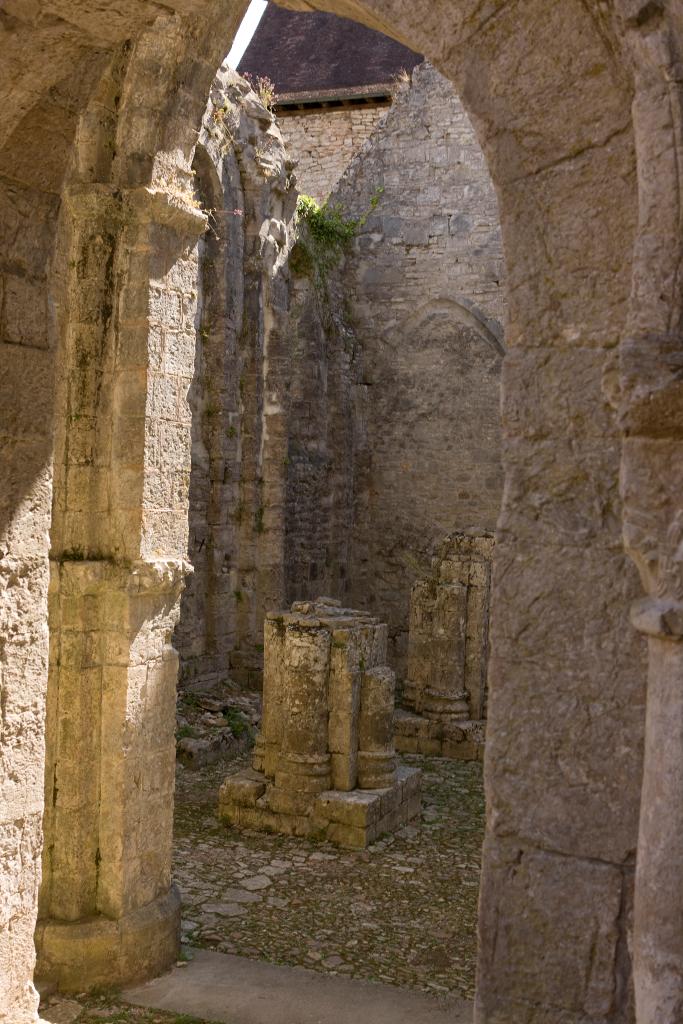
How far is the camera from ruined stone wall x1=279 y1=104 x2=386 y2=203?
17.7m

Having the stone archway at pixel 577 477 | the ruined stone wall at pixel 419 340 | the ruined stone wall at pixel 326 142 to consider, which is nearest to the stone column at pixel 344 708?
the stone archway at pixel 577 477

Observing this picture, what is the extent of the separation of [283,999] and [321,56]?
18.1 m

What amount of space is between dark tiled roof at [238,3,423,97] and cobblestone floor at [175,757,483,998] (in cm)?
1361

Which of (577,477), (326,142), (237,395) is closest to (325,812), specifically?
(237,395)

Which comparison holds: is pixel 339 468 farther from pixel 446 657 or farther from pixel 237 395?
pixel 446 657

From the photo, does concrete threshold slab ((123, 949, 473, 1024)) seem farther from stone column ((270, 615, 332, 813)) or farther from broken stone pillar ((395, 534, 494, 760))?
broken stone pillar ((395, 534, 494, 760))

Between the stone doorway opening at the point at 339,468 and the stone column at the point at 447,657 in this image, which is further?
the stone column at the point at 447,657

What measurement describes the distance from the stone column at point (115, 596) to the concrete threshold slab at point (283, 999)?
0.20 m

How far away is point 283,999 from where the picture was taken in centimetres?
499

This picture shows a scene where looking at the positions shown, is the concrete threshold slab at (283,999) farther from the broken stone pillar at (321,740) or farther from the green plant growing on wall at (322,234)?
the green plant growing on wall at (322,234)

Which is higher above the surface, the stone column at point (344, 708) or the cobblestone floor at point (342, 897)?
the stone column at point (344, 708)

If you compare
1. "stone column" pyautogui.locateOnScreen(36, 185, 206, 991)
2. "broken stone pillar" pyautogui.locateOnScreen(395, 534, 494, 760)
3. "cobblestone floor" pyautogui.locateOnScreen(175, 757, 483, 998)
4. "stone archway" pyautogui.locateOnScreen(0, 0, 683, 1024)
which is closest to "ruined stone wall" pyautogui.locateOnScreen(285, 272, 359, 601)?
"broken stone pillar" pyautogui.locateOnScreen(395, 534, 494, 760)

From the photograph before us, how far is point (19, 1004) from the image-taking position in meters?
3.80

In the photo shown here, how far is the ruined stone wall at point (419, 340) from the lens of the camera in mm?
14609
